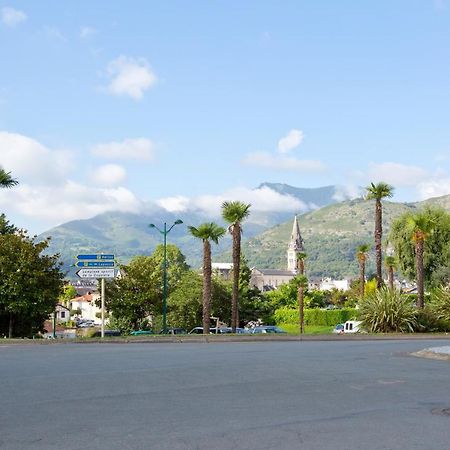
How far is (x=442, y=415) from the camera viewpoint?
10617 mm

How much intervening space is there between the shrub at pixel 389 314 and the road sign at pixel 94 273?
1251cm

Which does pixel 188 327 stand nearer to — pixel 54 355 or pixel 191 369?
pixel 54 355

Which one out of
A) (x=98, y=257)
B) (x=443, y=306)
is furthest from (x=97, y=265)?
(x=443, y=306)

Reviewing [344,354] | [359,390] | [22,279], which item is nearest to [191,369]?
[359,390]

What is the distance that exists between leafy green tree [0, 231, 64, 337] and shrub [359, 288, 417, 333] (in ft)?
59.5

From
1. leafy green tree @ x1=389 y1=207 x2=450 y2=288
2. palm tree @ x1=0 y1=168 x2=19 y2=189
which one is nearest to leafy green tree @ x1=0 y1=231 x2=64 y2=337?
palm tree @ x1=0 y1=168 x2=19 y2=189

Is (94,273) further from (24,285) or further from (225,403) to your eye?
(225,403)

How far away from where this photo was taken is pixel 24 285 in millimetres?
42406

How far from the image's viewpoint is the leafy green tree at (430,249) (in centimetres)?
7219

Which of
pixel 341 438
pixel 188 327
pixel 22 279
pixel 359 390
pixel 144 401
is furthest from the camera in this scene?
pixel 188 327

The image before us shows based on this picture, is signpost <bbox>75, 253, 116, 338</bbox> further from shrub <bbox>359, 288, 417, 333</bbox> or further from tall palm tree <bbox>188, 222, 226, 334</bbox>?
tall palm tree <bbox>188, 222, 226, 334</bbox>

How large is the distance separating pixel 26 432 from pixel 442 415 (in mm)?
5675

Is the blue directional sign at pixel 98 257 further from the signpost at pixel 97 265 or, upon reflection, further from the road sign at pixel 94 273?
the road sign at pixel 94 273

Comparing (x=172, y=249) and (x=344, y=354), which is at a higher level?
(x=172, y=249)
